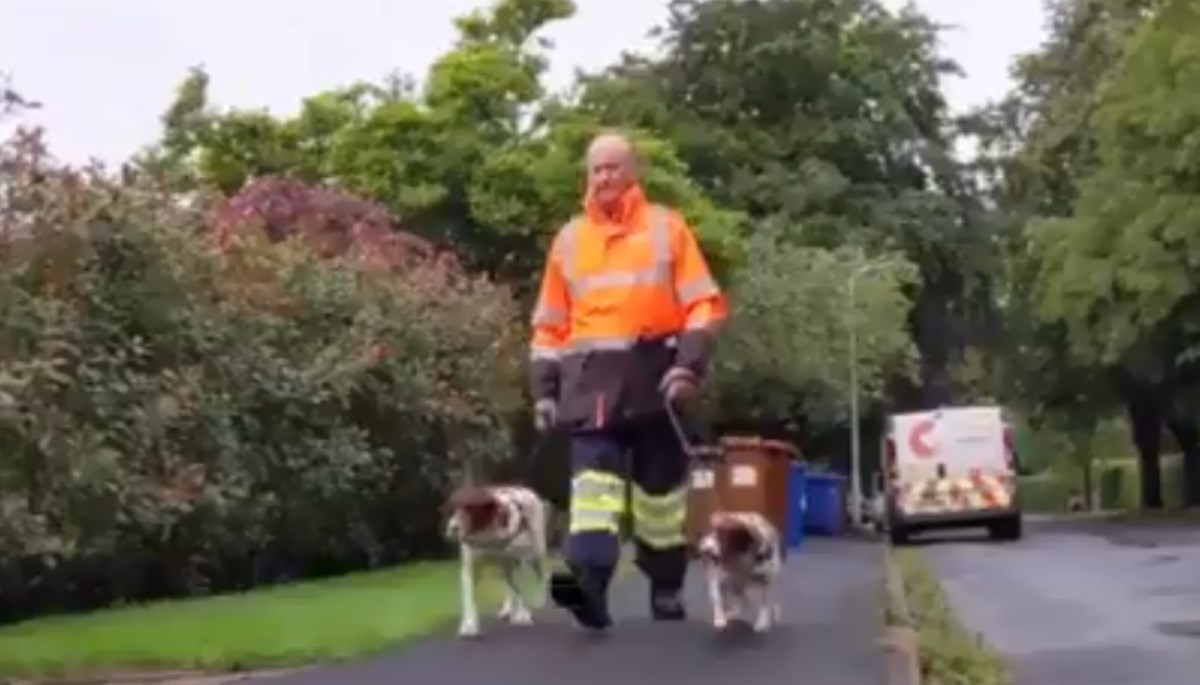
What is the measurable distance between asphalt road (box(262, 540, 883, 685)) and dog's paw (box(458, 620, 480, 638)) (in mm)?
66

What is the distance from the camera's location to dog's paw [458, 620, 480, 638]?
38.8 ft

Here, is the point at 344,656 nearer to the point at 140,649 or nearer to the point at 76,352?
the point at 140,649

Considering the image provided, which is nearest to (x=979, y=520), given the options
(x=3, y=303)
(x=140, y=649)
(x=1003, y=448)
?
(x=1003, y=448)

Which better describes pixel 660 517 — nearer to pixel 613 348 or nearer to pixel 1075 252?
pixel 613 348

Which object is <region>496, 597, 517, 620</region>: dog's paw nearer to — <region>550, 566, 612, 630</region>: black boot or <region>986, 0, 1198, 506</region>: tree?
<region>550, 566, 612, 630</region>: black boot

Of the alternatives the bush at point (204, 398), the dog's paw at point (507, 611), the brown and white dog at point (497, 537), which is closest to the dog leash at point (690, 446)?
the brown and white dog at point (497, 537)

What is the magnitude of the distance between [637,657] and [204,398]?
11.6 m

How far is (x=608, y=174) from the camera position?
36.8 feet

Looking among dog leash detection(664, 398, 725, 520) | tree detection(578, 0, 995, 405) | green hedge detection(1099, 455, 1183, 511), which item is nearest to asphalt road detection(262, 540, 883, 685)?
dog leash detection(664, 398, 725, 520)

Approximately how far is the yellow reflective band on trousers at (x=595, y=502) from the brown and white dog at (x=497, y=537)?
109 centimetres

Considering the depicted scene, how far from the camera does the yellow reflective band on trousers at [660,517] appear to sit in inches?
451

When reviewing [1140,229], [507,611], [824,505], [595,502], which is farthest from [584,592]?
[1140,229]

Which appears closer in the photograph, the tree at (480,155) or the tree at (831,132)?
the tree at (480,155)

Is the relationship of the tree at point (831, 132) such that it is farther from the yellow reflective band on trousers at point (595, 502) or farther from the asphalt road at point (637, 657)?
the yellow reflective band on trousers at point (595, 502)
